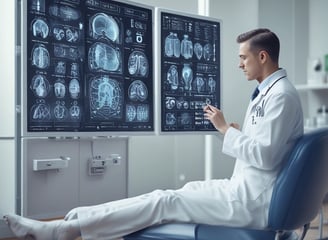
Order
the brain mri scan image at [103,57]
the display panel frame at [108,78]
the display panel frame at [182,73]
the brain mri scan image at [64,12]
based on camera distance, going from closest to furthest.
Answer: the display panel frame at [108,78]
the brain mri scan image at [64,12]
the brain mri scan image at [103,57]
the display panel frame at [182,73]

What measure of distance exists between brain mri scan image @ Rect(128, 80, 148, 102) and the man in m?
0.68

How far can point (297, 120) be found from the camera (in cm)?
152

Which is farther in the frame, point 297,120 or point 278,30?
point 278,30

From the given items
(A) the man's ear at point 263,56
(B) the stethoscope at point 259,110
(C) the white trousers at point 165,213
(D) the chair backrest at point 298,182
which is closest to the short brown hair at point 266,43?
(A) the man's ear at point 263,56

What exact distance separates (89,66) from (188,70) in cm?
61

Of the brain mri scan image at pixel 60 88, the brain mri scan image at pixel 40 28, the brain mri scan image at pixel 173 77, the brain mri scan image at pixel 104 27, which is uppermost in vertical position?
the brain mri scan image at pixel 104 27

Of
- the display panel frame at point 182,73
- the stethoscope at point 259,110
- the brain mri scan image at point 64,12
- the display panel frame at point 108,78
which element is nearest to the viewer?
the stethoscope at point 259,110

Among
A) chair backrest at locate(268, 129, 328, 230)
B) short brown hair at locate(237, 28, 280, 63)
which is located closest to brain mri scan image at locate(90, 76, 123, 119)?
short brown hair at locate(237, 28, 280, 63)

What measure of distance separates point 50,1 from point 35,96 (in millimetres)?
422

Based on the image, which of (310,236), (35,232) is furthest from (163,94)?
(310,236)

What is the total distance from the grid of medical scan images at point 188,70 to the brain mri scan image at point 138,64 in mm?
101

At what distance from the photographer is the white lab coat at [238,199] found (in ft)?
4.85

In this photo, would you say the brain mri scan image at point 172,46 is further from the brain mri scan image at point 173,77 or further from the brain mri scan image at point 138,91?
the brain mri scan image at point 138,91

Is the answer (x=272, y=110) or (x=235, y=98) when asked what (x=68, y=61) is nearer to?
(x=272, y=110)
